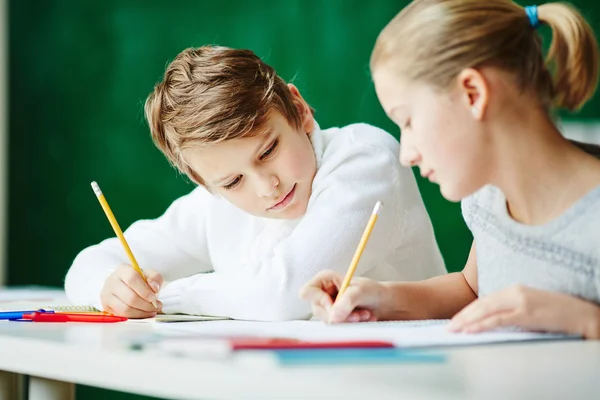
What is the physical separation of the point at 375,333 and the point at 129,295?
1.63 feet

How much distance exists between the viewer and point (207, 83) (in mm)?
1378

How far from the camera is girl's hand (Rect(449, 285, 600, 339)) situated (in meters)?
0.85

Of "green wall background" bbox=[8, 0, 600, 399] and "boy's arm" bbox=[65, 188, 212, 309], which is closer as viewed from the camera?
"boy's arm" bbox=[65, 188, 212, 309]

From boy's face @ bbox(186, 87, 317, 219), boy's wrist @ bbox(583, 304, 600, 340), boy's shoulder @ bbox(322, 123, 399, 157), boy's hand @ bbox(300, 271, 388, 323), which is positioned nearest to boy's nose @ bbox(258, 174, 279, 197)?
boy's face @ bbox(186, 87, 317, 219)

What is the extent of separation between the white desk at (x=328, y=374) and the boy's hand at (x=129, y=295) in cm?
37

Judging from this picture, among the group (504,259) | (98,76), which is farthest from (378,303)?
(98,76)

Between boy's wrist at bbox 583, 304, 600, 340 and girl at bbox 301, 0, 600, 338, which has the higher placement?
girl at bbox 301, 0, 600, 338

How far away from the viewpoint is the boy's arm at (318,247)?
49.5 inches

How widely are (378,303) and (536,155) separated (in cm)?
27

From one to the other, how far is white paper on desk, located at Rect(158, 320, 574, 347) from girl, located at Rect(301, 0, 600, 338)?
0.19 ft

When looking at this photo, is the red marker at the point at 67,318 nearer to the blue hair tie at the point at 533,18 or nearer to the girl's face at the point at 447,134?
the girl's face at the point at 447,134

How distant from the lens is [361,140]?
146 centimetres

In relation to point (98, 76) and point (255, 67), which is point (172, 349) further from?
point (98, 76)

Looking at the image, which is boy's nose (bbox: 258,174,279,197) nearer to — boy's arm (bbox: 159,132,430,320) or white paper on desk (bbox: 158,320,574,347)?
boy's arm (bbox: 159,132,430,320)
